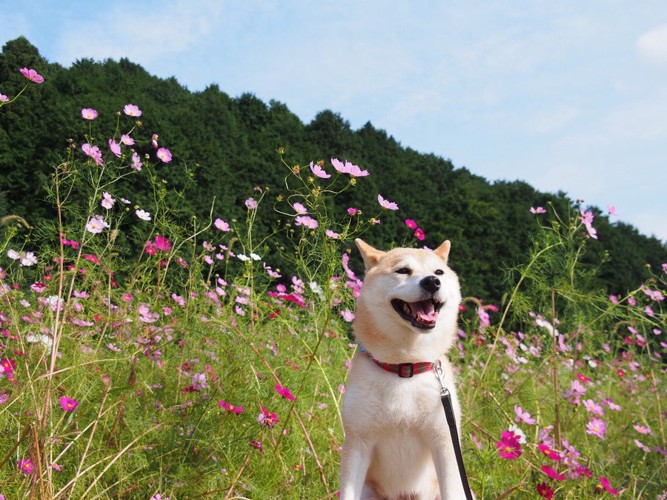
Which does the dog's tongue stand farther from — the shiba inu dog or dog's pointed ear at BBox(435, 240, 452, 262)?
dog's pointed ear at BBox(435, 240, 452, 262)

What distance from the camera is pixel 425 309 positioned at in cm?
221

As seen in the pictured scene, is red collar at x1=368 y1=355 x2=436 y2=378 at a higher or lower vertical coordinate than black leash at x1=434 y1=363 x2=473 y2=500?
higher

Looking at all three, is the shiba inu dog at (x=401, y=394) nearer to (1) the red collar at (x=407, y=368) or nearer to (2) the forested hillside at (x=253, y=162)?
(1) the red collar at (x=407, y=368)

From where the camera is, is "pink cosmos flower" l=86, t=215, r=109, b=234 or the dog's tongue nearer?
the dog's tongue

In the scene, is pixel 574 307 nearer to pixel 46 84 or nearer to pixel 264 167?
pixel 264 167

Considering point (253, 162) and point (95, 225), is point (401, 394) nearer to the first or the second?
point (95, 225)

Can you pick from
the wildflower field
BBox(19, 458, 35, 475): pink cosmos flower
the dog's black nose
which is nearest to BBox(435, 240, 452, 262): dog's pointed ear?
the wildflower field

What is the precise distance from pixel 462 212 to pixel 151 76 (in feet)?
23.9

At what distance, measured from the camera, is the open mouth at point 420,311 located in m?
2.14

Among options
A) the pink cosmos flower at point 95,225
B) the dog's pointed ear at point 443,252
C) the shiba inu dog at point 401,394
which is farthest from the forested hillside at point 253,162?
the shiba inu dog at point 401,394

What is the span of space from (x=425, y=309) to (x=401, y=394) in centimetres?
32

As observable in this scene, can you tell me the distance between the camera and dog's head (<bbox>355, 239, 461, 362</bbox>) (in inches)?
84.4

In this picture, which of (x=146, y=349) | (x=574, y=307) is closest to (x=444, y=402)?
(x=146, y=349)

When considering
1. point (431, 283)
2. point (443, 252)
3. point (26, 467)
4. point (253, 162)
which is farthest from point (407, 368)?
point (253, 162)
